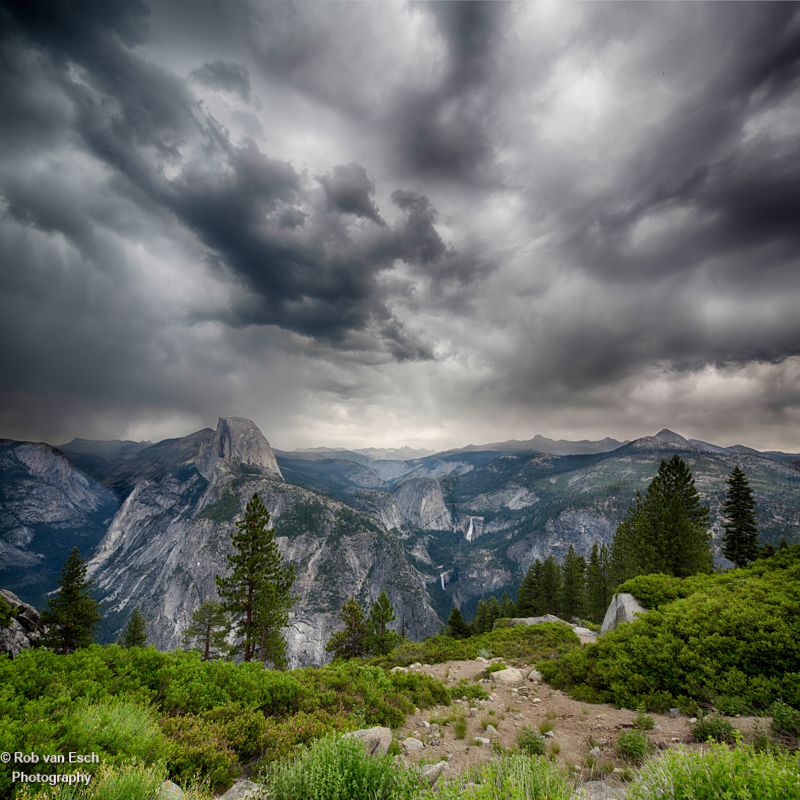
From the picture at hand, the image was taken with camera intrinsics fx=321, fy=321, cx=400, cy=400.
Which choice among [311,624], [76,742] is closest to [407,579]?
[311,624]

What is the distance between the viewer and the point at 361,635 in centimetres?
3133

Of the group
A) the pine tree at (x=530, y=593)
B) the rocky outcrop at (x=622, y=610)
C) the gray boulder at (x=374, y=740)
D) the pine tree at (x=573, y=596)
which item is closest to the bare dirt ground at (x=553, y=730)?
the gray boulder at (x=374, y=740)

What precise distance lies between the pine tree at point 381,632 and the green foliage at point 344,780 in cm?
2554

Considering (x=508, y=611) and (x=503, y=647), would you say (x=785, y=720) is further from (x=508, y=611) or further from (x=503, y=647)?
(x=508, y=611)

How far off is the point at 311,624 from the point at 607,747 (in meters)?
167

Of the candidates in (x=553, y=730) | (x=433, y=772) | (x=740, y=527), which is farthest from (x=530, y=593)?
(x=433, y=772)

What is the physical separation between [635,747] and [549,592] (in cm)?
5690

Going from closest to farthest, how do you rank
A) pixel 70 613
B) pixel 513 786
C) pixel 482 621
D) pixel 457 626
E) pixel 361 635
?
pixel 513 786, pixel 70 613, pixel 361 635, pixel 457 626, pixel 482 621

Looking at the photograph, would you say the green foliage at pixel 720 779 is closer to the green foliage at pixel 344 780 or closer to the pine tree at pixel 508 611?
the green foliage at pixel 344 780

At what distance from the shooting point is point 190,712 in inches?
280

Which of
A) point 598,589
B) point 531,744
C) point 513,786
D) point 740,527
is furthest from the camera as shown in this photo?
point 598,589

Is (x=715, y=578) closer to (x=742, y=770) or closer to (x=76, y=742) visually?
(x=742, y=770)

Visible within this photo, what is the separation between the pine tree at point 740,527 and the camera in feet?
115

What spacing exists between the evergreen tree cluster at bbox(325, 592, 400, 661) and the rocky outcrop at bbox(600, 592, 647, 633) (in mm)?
19313
